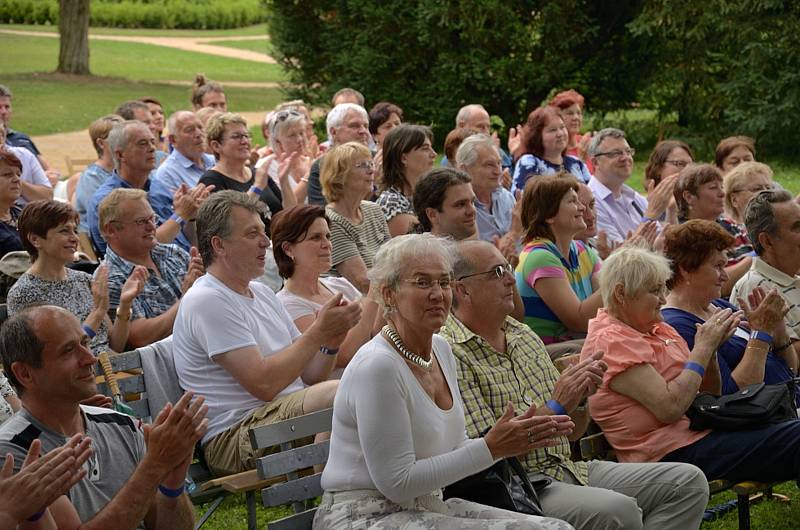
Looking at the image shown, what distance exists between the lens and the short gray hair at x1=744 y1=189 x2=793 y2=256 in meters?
6.43

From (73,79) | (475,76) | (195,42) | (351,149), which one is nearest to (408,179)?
(351,149)

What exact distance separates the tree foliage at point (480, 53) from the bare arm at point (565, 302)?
12.9m

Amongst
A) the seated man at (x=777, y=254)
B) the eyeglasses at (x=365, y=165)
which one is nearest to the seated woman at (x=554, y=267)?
the seated man at (x=777, y=254)

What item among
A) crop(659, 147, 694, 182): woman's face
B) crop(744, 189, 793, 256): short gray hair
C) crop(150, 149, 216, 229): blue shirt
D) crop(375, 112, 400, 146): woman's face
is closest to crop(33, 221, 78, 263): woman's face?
crop(150, 149, 216, 229): blue shirt

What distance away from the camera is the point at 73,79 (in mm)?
32125

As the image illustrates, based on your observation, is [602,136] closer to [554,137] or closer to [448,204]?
[554,137]

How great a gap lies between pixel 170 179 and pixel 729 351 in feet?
14.3

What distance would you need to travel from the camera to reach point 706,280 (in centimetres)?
575

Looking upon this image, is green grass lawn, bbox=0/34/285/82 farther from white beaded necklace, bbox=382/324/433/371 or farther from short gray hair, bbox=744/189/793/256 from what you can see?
white beaded necklace, bbox=382/324/433/371

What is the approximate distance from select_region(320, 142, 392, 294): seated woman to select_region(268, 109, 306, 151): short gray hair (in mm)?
2061

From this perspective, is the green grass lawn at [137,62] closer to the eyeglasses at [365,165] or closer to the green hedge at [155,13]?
the green hedge at [155,13]

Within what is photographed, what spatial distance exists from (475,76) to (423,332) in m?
15.2

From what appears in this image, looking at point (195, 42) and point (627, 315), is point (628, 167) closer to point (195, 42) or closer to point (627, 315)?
point (627, 315)

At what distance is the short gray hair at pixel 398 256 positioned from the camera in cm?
422
